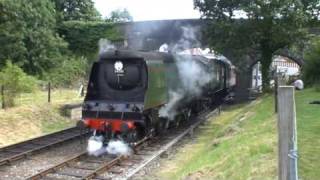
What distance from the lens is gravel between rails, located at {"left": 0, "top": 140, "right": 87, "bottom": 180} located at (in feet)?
39.3

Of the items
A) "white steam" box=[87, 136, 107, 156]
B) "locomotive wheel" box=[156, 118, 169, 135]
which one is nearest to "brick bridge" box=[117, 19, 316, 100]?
"locomotive wheel" box=[156, 118, 169, 135]

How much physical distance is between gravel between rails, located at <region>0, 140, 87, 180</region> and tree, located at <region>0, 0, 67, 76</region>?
82.0 feet

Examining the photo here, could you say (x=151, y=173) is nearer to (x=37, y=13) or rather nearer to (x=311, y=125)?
(x=311, y=125)

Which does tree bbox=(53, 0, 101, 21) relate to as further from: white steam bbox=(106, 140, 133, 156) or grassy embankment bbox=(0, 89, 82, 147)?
white steam bbox=(106, 140, 133, 156)

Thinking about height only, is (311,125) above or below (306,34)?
below

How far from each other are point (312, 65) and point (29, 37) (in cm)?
2193

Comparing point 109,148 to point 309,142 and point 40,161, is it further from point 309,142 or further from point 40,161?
point 309,142

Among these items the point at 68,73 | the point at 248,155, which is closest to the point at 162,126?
the point at 248,155

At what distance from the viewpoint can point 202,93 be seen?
2222 cm

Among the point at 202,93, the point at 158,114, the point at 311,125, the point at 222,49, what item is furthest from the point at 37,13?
the point at 311,125

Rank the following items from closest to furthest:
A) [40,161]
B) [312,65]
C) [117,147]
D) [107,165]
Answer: [107,165] → [40,161] → [117,147] → [312,65]

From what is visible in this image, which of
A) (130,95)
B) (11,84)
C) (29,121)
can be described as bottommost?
(29,121)

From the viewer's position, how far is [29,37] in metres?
41.9

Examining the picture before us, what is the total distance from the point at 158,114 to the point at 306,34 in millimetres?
18384
